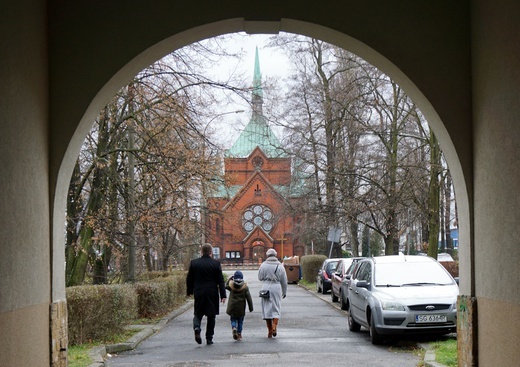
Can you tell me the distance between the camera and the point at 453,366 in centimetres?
1092

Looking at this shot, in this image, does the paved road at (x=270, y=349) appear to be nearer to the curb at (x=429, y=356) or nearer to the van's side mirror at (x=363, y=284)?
the curb at (x=429, y=356)

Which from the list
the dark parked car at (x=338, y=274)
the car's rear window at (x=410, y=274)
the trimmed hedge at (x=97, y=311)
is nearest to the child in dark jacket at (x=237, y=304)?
the trimmed hedge at (x=97, y=311)

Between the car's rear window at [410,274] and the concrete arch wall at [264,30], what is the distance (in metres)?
6.96

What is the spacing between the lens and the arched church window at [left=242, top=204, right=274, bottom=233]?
9388 centimetres

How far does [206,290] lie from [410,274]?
426 centimetres

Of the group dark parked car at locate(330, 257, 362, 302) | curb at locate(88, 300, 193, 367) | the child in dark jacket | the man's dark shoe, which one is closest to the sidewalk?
curb at locate(88, 300, 193, 367)

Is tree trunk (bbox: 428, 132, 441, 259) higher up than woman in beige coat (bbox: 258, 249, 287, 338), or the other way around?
tree trunk (bbox: 428, 132, 441, 259)

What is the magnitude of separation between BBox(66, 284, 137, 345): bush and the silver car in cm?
481

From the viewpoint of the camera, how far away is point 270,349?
46.5 ft

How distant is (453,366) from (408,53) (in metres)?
4.51

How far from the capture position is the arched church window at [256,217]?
93875mm

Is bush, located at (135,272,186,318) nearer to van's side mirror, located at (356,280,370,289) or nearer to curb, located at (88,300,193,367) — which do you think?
curb, located at (88,300,193,367)

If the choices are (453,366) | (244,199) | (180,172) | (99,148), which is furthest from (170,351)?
(244,199)

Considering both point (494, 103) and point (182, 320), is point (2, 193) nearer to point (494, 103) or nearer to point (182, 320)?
point (494, 103)
